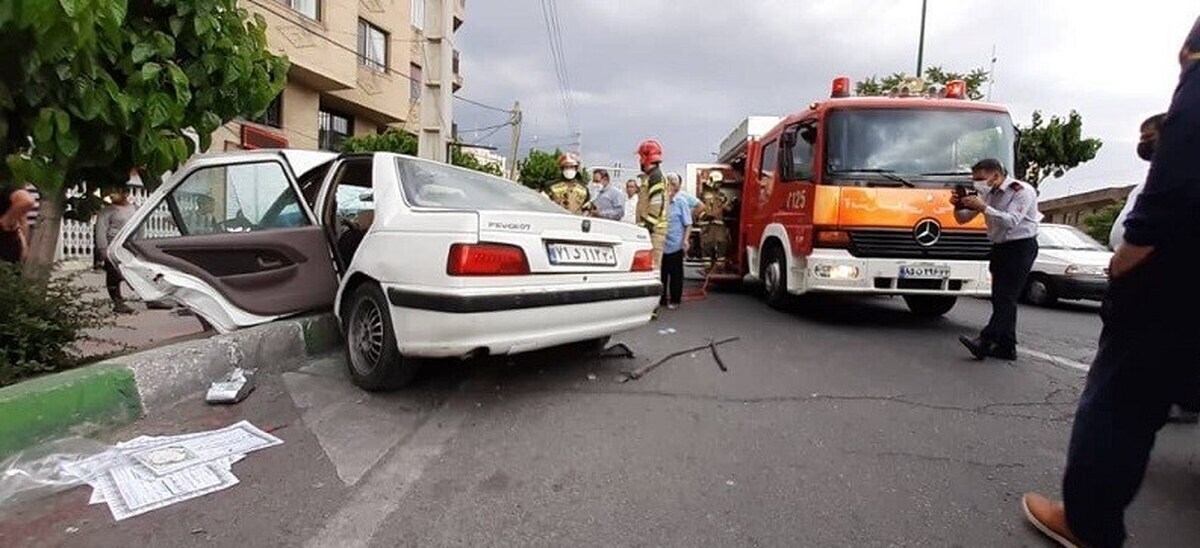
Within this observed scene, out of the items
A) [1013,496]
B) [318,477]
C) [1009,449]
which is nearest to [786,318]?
[1009,449]

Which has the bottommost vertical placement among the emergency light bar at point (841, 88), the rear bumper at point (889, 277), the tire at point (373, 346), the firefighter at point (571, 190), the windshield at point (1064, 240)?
the tire at point (373, 346)

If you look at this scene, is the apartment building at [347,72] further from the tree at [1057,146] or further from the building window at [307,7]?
the tree at [1057,146]

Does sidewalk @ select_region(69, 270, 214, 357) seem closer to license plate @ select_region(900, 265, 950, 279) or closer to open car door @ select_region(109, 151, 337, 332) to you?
open car door @ select_region(109, 151, 337, 332)

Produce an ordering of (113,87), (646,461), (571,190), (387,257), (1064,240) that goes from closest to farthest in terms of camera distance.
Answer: (646,461) → (113,87) → (387,257) → (571,190) → (1064,240)

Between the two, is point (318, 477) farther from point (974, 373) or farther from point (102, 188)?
point (974, 373)

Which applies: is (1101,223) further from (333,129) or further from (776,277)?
(333,129)

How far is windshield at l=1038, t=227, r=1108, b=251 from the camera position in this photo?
10109 millimetres

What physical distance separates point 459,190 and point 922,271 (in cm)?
429

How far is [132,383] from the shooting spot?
331 cm

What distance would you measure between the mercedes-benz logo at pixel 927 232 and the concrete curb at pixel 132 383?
521 cm

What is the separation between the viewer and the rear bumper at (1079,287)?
9109mm

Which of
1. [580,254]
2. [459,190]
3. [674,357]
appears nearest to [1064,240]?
[674,357]

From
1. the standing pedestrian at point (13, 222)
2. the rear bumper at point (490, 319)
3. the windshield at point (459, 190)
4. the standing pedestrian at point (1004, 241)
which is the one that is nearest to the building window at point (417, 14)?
the standing pedestrian at point (13, 222)

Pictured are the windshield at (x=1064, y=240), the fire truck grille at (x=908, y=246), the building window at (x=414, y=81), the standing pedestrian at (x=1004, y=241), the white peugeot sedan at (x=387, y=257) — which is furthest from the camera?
the building window at (x=414, y=81)
